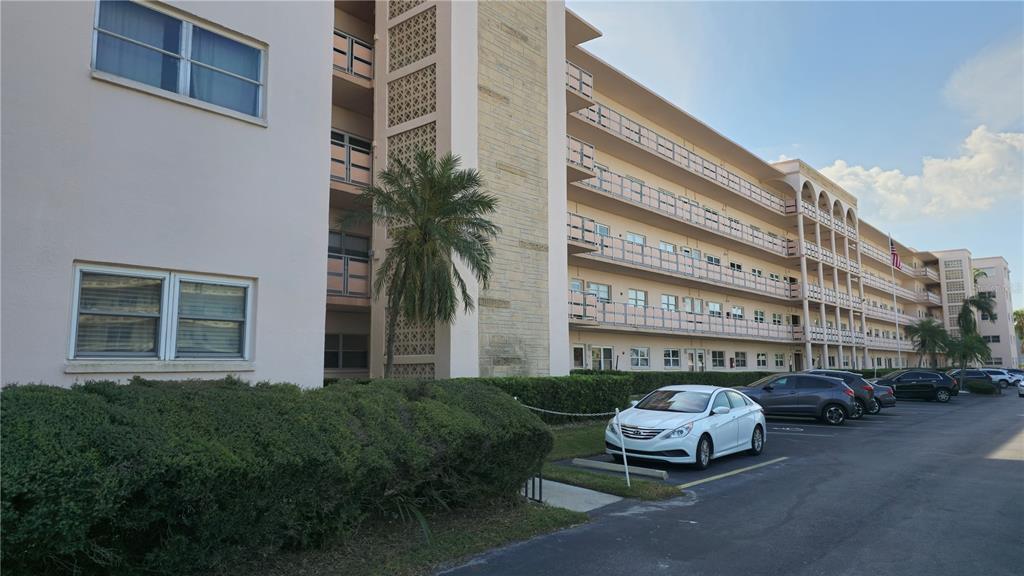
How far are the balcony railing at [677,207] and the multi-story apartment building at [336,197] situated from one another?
16 centimetres

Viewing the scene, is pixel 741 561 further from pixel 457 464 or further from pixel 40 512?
pixel 40 512

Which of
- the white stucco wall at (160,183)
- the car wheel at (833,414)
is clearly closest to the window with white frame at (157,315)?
the white stucco wall at (160,183)

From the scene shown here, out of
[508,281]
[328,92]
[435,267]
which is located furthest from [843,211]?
[328,92]

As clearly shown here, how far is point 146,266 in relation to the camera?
9312 millimetres

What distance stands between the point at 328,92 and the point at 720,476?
9.97m

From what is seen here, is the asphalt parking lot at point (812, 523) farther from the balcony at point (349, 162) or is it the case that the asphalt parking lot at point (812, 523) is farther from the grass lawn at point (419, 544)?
the balcony at point (349, 162)

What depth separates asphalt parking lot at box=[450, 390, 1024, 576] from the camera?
21.6 feet

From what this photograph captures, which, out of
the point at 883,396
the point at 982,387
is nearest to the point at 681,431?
the point at 883,396

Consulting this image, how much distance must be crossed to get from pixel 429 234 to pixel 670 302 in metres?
21.4

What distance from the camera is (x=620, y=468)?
1194cm

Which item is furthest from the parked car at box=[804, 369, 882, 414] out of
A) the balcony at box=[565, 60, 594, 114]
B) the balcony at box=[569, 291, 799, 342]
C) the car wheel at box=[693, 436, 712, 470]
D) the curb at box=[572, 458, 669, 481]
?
the curb at box=[572, 458, 669, 481]

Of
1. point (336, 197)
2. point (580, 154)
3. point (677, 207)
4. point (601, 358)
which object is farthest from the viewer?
point (677, 207)

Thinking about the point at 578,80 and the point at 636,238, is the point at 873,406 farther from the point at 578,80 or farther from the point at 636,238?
A: the point at 578,80

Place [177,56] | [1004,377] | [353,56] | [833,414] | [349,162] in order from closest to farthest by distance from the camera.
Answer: [177,56]
[349,162]
[353,56]
[833,414]
[1004,377]
